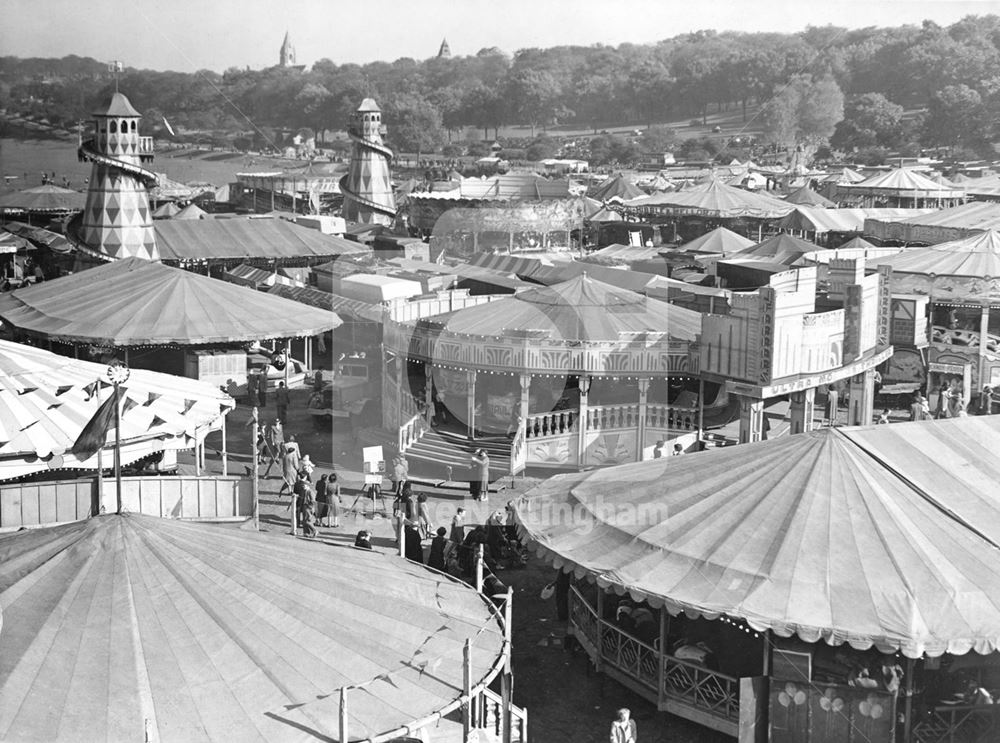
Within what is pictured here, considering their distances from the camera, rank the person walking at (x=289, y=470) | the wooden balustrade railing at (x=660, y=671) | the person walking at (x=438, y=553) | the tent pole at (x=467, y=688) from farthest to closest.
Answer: the person walking at (x=289, y=470) < the person walking at (x=438, y=553) < the wooden balustrade railing at (x=660, y=671) < the tent pole at (x=467, y=688)

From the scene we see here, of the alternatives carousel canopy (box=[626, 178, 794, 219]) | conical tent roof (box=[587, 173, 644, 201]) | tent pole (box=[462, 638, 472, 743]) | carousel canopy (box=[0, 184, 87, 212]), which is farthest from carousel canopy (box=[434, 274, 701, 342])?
conical tent roof (box=[587, 173, 644, 201])

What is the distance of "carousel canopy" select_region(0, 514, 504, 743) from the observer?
28.1ft

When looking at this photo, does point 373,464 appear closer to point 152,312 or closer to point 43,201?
point 152,312

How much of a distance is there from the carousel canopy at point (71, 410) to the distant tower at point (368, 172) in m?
33.8

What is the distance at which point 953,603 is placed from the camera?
10.9 metres

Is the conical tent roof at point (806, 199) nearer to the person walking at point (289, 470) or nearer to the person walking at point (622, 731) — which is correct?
the person walking at point (289, 470)

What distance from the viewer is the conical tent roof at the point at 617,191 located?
63447 millimetres

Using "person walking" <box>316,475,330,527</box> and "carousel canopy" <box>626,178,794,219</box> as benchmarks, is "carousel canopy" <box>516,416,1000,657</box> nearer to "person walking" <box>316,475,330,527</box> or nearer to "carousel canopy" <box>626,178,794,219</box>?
"person walking" <box>316,475,330,527</box>

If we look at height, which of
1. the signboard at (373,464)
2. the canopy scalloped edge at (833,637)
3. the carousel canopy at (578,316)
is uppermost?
the carousel canopy at (578,316)

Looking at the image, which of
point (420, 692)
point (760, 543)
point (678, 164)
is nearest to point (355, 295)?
point (760, 543)

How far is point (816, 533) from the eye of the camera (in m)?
11.8

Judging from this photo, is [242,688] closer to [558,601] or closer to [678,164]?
[558,601]

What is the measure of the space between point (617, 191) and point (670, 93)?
61341 mm

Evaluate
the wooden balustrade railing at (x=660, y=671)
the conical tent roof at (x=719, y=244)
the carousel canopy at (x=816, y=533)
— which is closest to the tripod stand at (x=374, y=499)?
the carousel canopy at (x=816, y=533)
